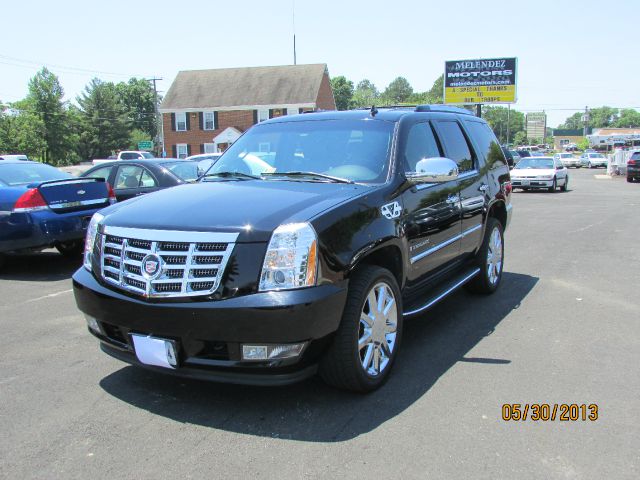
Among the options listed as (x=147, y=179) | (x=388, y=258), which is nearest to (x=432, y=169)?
(x=388, y=258)

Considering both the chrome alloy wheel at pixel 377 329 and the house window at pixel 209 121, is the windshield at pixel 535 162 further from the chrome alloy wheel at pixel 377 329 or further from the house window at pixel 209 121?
the house window at pixel 209 121

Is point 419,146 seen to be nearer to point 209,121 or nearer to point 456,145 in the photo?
point 456,145

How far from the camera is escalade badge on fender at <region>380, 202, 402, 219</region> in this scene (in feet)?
12.7

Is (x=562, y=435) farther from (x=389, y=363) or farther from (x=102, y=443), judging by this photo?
(x=102, y=443)

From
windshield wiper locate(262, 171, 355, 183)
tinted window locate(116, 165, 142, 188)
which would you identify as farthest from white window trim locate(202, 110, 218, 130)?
windshield wiper locate(262, 171, 355, 183)

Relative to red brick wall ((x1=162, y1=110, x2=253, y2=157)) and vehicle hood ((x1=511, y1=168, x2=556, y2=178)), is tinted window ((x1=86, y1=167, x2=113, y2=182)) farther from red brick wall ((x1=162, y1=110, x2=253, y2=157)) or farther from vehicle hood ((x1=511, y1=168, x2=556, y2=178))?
red brick wall ((x1=162, y1=110, x2=253, y2=157))

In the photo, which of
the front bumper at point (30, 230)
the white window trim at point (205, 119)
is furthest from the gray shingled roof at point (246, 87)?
the front bumper at point (30, 230)

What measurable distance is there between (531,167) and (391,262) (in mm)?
22140

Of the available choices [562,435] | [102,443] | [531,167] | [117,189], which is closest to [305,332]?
[102,443]

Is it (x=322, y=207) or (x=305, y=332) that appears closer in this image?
(x=305, y=332)

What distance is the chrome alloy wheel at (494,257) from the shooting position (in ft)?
20.1

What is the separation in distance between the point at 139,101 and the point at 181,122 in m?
66.1

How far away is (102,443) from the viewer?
10.3 feet

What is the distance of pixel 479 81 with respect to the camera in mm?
39312
